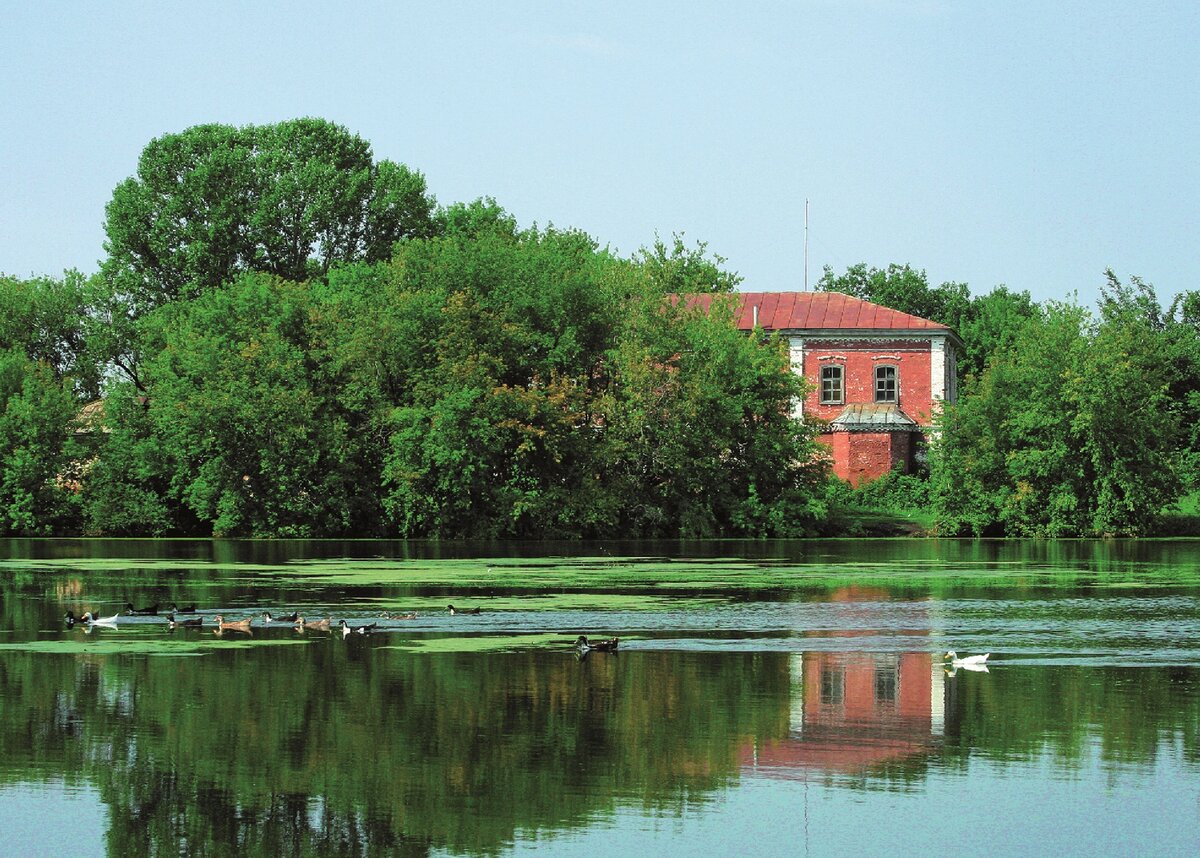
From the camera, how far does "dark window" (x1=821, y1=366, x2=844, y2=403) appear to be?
76688mm

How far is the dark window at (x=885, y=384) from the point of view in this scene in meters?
76.2

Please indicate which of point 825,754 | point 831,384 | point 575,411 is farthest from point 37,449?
point 825,754

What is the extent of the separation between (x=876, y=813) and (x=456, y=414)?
150ft

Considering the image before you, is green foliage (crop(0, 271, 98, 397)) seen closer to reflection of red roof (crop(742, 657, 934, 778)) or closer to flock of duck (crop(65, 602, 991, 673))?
flock of duck (crop(65, 602, 991, 673))

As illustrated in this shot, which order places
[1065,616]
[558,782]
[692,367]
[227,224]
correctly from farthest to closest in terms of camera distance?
1. [227,224]
2. [692,367]
3. [1065,616]
4. [558,782]

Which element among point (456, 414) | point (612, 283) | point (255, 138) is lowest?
point (456, 414)

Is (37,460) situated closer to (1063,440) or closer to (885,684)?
(1063,440)

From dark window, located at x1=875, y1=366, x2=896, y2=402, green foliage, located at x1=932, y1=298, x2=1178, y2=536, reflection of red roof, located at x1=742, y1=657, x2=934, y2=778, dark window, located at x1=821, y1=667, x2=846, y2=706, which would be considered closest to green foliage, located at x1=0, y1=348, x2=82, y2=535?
green foliage, located at x1=932, y1=298, x2=1178, y2=536

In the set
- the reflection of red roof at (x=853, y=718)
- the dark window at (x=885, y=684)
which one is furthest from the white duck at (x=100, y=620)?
the dark window at (x=885, y=684)

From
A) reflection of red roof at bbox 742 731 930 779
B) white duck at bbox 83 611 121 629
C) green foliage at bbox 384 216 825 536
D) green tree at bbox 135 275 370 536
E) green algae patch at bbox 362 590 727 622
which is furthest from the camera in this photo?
green tree at bbox 135 275 370 536

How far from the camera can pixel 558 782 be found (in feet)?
40.6

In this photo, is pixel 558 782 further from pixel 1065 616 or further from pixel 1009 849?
pixel 1065 616

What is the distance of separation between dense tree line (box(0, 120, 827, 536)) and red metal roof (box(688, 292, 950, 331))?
1181 centimetres

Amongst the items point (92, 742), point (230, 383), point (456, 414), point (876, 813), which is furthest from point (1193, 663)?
point (230, 383)
